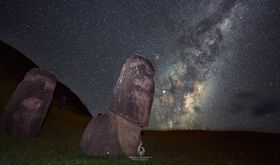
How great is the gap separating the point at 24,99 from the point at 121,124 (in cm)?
1139

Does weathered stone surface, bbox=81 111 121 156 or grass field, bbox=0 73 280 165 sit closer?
grass field, bbox=0 73 280 165

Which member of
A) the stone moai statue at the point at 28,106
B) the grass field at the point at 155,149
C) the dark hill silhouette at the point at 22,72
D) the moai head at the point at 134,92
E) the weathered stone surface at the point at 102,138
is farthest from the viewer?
the dark hill silhouette at the point at 22,72

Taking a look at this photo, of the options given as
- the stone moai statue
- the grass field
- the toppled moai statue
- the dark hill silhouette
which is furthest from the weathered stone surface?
the dark hill silhouette

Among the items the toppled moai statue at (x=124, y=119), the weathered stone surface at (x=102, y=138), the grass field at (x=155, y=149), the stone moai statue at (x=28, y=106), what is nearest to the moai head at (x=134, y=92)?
the toppled moai statue at (x=124, y=119)

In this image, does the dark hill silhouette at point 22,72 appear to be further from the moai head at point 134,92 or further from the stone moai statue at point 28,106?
the moai head at point 134,92

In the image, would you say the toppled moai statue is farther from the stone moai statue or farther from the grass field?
the stone moai statue

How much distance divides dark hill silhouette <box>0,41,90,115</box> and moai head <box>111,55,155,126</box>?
149ft

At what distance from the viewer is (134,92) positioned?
2055 cm

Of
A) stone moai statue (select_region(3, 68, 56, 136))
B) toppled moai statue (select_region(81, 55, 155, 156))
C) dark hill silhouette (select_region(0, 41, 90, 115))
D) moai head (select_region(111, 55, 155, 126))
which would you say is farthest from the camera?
dark hill silhouette (select_region(0, 41, 90, 115))

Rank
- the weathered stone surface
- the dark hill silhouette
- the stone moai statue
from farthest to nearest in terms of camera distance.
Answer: the dark hill silhouette → the stone moai statue → the weathered stone surface

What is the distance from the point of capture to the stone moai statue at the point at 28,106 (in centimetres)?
2766

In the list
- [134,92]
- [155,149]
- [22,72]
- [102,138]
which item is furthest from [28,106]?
[22,72]

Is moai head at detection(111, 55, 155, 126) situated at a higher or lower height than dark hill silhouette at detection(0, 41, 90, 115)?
lower

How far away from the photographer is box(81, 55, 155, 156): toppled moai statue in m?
19.8
